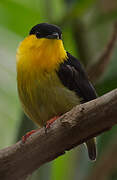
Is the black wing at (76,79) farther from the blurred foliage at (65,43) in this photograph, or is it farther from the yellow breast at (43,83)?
the blurred foliage at (65,43)

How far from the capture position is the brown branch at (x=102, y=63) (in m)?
3.76

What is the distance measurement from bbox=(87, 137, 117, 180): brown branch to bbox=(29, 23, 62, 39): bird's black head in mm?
1054

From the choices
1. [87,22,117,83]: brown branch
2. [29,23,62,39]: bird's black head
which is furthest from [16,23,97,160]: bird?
[87,22,117,83]: brown branch

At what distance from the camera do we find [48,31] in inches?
147

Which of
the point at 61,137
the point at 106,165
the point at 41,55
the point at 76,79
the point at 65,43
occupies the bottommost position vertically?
the point at 106,165

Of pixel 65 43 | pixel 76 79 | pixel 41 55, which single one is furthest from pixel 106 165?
pixel 65 43

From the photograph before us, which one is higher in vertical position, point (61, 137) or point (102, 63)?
point (61, 137)

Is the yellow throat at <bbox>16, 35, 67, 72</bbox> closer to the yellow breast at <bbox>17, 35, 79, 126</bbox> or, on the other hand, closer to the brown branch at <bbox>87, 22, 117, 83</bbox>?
the yellow breast at <bbox>17, 35, 79, 126</bbox>

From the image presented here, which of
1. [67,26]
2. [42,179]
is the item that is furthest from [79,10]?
[42,179]

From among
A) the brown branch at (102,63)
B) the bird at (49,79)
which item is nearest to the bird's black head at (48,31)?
the bird at (49,79)

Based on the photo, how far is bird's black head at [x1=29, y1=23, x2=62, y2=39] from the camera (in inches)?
145

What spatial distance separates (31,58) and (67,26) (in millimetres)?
1132

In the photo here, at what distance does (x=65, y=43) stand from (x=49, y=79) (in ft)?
4.88

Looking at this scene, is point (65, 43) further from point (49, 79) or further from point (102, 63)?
point (49, 79)
